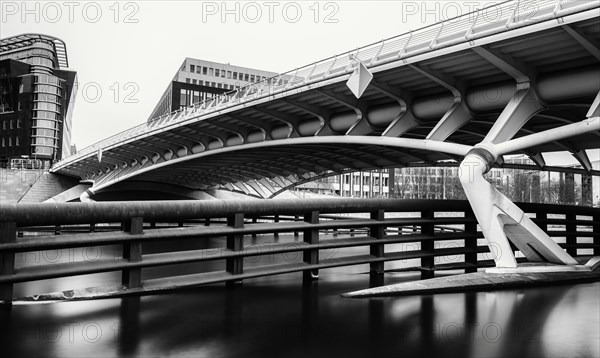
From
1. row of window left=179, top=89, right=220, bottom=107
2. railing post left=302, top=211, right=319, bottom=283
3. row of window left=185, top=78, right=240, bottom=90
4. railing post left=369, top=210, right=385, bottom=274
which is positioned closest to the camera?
railing post left=302, top=211, right=319, bottom=283

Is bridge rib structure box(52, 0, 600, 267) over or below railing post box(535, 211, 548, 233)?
over

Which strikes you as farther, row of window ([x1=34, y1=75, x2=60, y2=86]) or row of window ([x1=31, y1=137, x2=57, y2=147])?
row of window ([x1=34, y1=75, x2=60, y2=86])

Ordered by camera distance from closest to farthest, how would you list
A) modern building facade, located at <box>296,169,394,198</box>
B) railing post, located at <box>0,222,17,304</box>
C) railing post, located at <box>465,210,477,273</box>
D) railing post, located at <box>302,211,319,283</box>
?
railing post, located at <box>0,222,17,304</box>
railing post, located at <box>302,211,319,283</box>
railing post, located at <box>465,210,477,273</box>
modern building facade, located at <box>296,169,394,198</box>

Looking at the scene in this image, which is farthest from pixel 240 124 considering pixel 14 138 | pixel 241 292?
pixel 14 138

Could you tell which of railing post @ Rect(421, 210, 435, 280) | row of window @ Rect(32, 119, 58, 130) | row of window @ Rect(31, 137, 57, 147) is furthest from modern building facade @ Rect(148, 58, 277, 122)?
railing post @ Rect(421, 210, 435, 280)

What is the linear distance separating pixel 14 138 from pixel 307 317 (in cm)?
9386

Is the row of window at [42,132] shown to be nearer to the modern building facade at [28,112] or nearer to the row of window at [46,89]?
the modern building facade at [28,112]

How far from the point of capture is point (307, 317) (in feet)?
15.4

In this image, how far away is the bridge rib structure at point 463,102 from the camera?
10.6m

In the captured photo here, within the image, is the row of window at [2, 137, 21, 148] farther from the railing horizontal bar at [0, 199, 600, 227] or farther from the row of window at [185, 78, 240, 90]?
the railing horizontal bar at [0, 199, 600, 227]

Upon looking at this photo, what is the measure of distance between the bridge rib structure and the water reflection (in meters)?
3.27

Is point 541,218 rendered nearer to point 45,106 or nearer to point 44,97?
point 45,106

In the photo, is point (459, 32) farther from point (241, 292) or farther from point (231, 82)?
point (231, 82)

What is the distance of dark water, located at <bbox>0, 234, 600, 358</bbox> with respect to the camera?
360cm
